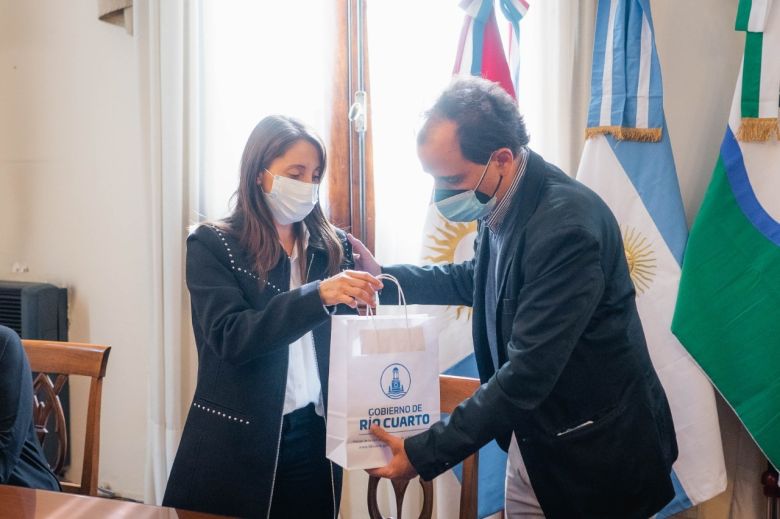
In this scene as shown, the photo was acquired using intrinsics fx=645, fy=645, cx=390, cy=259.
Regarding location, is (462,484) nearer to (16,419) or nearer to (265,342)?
(265,342)

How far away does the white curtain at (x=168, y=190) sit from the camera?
2.28 meters

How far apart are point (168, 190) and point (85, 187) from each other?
0.57 m

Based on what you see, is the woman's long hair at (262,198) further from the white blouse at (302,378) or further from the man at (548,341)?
the man at (548,341)

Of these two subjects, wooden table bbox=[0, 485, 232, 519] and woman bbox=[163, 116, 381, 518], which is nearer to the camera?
wooden table bbox=[0, 485, 232, 519]

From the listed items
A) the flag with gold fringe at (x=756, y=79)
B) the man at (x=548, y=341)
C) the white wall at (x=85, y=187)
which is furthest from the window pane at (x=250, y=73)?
the flag with gold fringe at (x=756, y=79)

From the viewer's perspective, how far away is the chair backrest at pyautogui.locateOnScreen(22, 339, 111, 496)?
1.51 m

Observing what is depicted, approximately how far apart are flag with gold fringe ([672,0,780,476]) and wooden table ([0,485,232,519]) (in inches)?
50.6

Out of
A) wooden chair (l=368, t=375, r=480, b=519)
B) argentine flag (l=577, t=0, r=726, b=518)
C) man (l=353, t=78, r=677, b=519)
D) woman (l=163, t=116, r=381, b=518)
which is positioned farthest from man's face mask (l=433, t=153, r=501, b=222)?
argentine flag (l=577, t=0, r=726, b=518)

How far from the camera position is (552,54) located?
6.42ft

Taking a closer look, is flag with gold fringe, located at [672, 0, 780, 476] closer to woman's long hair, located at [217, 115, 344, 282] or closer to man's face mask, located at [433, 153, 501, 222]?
man's face mask, located at [433, 153, 501, 222]

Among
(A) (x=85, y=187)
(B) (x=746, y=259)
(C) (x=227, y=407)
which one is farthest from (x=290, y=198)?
(A) (x=85, y=187)

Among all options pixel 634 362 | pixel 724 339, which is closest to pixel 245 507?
pixel 634 362

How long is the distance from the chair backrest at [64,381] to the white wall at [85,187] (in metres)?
0.87

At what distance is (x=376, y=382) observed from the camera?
1.24 metres
